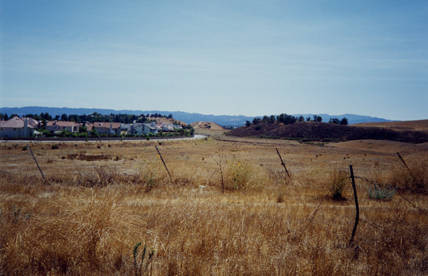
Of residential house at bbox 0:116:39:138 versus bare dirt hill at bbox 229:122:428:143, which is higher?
bare dirt hill at bbox 229:122:428:143

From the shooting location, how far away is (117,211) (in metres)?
5.69

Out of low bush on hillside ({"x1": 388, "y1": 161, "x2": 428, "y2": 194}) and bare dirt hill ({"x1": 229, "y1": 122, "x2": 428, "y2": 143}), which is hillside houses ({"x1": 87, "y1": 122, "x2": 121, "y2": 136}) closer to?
bare dirt hill ({"x1": 229, "y1": 122, "x2": 428, "y2": 143})

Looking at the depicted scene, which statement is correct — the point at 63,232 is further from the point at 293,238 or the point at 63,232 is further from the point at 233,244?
the point at 293,238

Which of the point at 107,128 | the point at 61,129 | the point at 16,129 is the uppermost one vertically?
the point at 107,128

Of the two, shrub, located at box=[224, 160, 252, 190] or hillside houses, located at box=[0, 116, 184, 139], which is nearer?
shrub, located at box=[224, 160, 252, 190]

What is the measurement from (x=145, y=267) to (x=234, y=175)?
973 cm

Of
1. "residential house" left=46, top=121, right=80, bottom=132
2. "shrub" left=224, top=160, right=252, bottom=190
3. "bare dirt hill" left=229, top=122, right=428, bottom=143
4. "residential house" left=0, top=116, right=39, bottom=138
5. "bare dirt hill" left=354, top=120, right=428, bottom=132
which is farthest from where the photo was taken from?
"residential house" left=46, top=121, right=80, bottom=132

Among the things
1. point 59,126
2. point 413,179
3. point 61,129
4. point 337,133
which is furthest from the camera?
point 59,126

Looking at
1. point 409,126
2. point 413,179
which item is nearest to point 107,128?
point 409,126

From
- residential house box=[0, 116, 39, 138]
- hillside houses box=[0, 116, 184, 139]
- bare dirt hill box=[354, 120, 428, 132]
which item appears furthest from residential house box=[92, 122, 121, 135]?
bare dirt hill box=[354, 120, 428, 132]

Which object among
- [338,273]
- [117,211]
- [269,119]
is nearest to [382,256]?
[338,273]

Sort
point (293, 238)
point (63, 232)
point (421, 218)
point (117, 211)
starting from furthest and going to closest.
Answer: point (421, 218), point (293, 238), point (117, 211), point (63, 232)

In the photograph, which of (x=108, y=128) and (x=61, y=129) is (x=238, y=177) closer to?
(x=61, y=129)

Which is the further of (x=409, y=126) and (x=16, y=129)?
(x=409, y=126)
